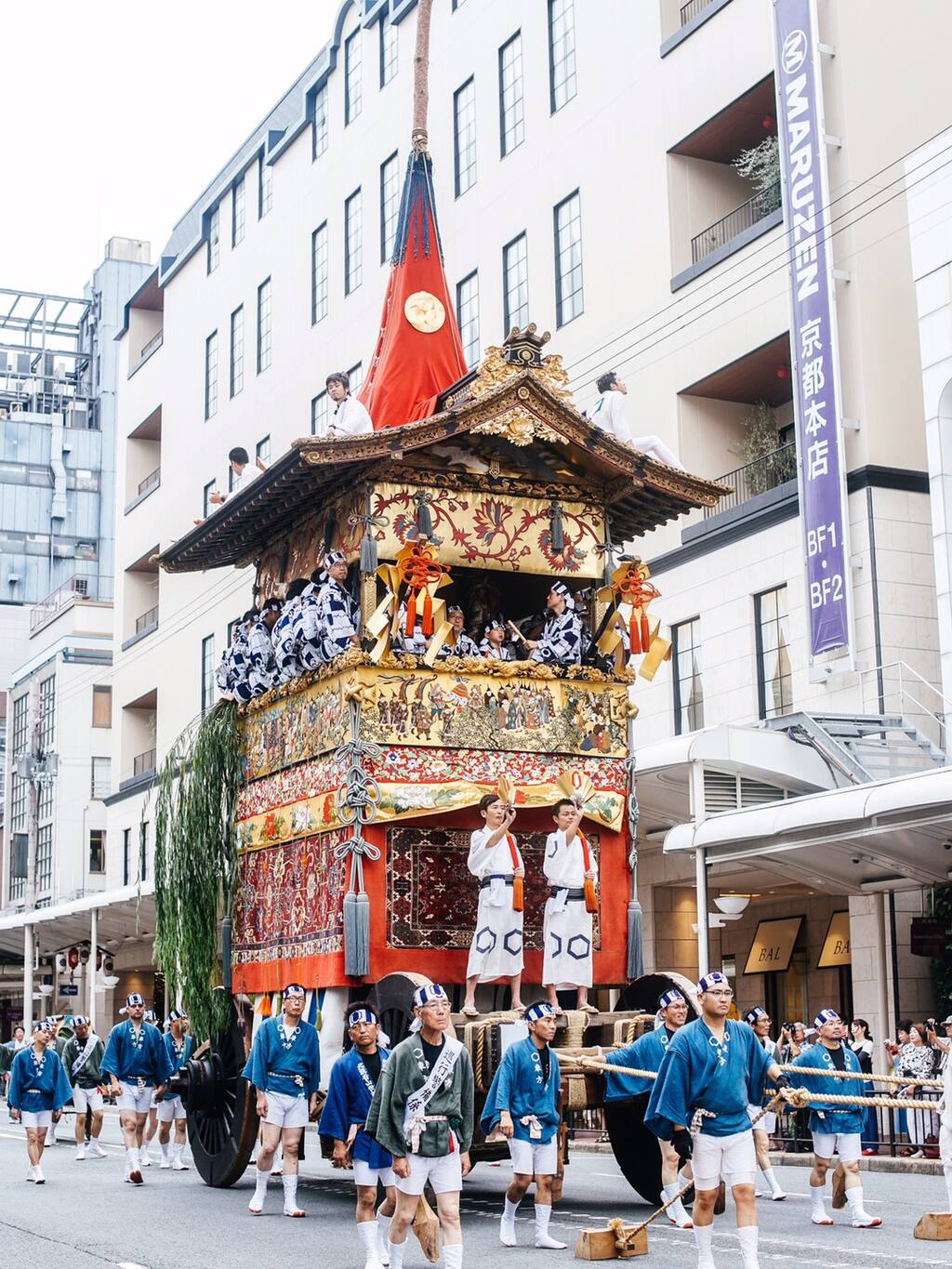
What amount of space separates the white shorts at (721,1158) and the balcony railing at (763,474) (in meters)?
16.4

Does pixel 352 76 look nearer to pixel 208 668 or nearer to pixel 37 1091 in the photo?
pixel 208 668

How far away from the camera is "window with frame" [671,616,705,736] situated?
25578mm

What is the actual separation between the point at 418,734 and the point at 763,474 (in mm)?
13708

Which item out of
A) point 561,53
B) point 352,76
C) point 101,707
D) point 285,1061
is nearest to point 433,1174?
point 285,1061

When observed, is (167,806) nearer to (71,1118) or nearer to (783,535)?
(783,535)

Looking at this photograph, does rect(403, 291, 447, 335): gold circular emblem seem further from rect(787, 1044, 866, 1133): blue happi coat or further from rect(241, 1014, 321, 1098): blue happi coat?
rect(787, 1044, 866, 1133): blue happi coat

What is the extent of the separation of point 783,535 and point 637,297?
5478 millimetres

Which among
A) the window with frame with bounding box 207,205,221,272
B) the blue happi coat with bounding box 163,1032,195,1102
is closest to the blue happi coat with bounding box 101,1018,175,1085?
the blue happi coat with bounding box 163,1032,195,1102

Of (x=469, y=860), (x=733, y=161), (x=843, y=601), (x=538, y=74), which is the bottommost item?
(x=469, y=860)

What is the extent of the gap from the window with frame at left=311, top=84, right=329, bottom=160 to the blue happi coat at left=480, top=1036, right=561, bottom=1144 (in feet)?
96.1

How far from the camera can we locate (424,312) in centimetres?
1511

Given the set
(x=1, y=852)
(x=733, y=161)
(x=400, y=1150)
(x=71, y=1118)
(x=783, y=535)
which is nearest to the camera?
(x=400, y=1150)

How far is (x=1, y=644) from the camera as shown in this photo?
66.7m

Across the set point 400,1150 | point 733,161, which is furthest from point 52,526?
point 400,1150
